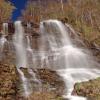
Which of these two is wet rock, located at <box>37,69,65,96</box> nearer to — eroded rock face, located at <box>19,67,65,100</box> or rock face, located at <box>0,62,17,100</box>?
eroded rock face, located at <box>19,67,65,100</box>

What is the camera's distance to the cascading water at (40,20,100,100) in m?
32.3

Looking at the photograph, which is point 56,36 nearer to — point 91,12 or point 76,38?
point 76,38

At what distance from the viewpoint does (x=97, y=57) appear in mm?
39969

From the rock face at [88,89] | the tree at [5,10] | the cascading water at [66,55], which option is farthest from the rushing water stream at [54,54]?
the tree at [5,10]

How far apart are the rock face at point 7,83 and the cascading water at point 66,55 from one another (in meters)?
7.61

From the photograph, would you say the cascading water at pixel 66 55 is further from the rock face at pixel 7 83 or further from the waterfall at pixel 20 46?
the rock face at pixel 7 83

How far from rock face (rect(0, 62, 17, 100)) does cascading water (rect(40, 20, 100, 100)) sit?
7609 millimetres

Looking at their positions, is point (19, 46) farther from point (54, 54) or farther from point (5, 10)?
point (5, 10)

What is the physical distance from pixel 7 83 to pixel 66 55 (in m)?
18.2

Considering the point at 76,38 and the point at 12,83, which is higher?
the point at 76,38

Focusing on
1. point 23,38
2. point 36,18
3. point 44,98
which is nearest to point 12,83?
point 44,98

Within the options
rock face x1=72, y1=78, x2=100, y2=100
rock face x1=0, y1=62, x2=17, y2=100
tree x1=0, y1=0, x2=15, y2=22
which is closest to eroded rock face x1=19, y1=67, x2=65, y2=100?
rock face x1=72, y1=78, x2=100, y2=100

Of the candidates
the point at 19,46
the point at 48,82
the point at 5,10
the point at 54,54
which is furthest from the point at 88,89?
the point at 5,10

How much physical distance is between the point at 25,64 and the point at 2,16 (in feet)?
68.6
